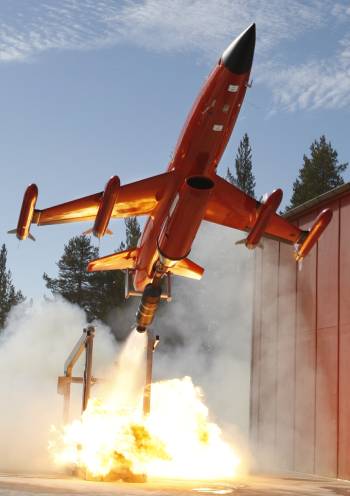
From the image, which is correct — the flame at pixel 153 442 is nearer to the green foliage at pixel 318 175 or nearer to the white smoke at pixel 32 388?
the white smoke at pixel 32 388

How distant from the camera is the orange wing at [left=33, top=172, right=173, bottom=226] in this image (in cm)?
1638

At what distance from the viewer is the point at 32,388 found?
86.8 ft

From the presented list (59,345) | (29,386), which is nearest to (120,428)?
(29,386)

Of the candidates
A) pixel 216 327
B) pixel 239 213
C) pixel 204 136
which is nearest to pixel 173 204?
pixel 204 136

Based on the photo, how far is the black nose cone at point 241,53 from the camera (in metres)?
14.0

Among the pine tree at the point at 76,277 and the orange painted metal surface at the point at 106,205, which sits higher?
the pine tree at the point at 76,277

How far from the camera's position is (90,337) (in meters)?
15.3

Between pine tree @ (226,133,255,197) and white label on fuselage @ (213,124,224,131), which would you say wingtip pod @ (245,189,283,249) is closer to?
white label on fuselage @ (213,124,224,131)

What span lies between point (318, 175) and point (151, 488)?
44.2 meters

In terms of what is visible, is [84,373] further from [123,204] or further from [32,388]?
[32,388]

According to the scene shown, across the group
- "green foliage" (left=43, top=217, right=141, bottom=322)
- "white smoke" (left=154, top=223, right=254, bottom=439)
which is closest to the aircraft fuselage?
"white smoke" (left=154, top=223, right=254, bottom=439)

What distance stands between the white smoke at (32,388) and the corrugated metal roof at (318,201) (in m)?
8.42

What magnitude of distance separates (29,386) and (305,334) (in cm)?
1150

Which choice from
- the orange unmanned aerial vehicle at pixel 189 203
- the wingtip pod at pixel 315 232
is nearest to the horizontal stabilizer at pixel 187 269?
the orange unmanned aerial vehicle at pixel 189 203
